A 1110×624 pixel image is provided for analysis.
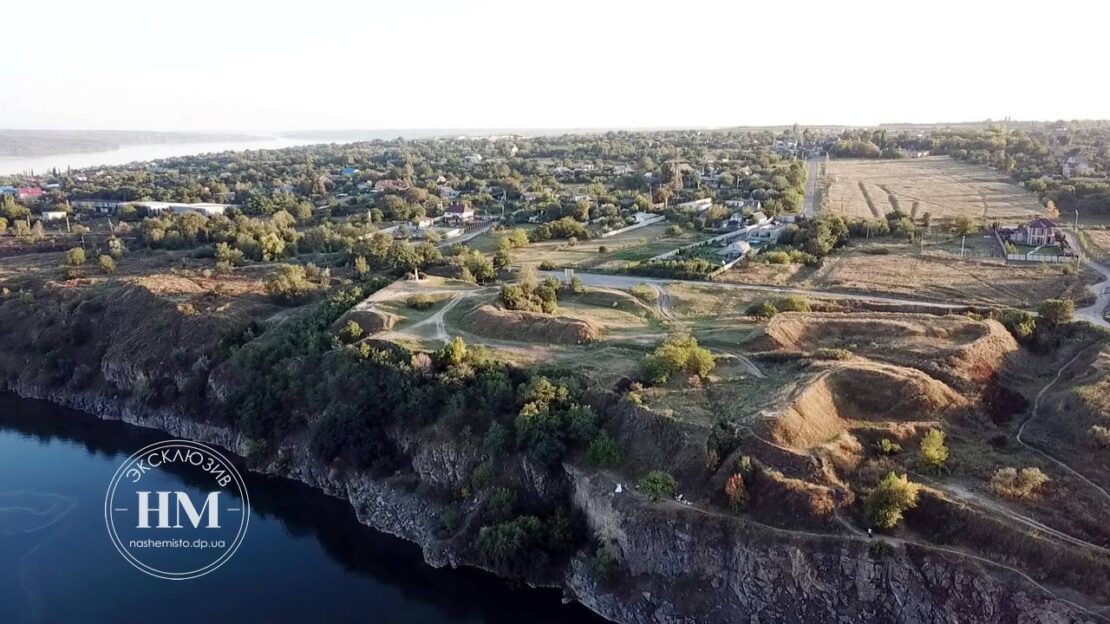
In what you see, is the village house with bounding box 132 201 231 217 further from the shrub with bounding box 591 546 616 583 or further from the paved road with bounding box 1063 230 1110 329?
the paved road with bounding box 1063 230 1110 329

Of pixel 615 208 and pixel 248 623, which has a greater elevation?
pixel 615 208

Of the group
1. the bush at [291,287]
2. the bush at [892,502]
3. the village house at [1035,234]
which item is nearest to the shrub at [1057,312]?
the bush at [892,502]

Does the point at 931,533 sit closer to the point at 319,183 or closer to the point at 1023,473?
the point at 1023,473

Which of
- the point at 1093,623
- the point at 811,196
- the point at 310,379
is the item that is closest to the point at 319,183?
the point at 811,196

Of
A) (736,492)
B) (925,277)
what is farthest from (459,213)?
(736,492)

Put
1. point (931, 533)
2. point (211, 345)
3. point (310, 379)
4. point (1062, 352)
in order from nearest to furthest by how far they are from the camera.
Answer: point (931, 533) → point (1062, 352) → point (310, 379) → point (211, 345)

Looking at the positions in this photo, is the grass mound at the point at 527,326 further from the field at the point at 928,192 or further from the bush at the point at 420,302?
the field at the point at 928,192

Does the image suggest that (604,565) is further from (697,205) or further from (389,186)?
(389,186)
